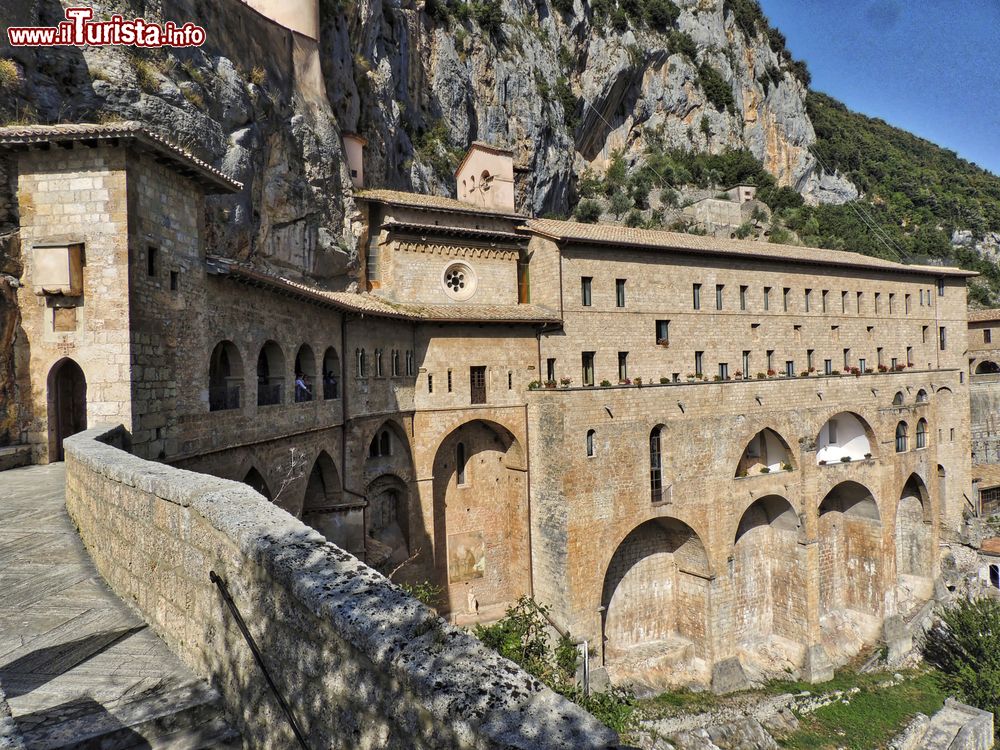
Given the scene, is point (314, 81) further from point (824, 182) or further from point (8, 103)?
point (824, 182)

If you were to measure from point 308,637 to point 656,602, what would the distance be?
22.6 metres

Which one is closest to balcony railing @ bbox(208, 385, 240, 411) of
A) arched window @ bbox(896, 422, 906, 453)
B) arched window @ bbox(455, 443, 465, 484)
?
arched window @ bbox(455, 443, 465, 484)

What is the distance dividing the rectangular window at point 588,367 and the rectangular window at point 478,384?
447 centimetres

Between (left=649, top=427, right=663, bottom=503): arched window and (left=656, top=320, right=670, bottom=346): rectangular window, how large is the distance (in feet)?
17.0

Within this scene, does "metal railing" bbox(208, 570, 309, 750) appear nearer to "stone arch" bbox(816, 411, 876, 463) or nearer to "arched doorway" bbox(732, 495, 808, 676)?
"arched doorway" bbox(732, 495, 808, 676)

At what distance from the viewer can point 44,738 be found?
327 centimetres

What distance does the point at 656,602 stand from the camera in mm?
23188

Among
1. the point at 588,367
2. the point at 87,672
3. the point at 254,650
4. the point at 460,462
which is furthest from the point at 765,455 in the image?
the point at 87,672

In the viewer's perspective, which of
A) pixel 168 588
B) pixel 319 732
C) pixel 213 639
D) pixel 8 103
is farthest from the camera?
pixel 8 103

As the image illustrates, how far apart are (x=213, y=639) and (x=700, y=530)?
20953 millimetres

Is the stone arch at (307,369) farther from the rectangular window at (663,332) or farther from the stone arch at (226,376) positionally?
the rectangular window at (663,332)

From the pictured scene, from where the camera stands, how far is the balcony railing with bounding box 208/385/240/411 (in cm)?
1239

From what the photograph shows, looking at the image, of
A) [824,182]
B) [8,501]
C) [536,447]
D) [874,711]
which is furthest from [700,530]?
[824,182]

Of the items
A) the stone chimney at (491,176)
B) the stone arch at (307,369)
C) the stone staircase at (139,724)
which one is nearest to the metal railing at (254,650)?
the stone staircase at (139,724)
